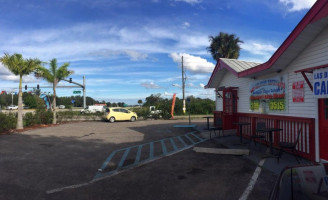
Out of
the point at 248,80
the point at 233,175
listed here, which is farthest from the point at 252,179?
the point at 248,80

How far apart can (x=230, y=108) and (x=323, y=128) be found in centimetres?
584

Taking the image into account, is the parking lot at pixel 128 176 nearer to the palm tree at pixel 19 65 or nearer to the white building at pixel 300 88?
the white building at pixel 300 88

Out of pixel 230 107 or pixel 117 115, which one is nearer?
pixel 230 107

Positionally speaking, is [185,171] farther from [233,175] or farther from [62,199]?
[62,199]

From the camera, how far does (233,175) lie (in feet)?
18.1

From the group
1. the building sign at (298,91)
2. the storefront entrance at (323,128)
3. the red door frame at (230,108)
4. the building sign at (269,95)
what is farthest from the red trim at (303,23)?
the red door frame at (230,108)

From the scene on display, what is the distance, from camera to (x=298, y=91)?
281 inches

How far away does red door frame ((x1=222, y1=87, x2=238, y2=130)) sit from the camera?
38.1 ft

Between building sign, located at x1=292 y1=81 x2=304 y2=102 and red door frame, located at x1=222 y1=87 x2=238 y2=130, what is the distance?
14.1 ft

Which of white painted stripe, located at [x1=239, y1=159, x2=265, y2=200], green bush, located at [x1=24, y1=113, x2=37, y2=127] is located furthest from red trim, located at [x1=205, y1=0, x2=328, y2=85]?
green bush, located at [x1=24, y1=113, x2=37, y2=127]

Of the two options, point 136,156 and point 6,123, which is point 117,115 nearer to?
point 6,123

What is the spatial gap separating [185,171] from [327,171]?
414 centimetres

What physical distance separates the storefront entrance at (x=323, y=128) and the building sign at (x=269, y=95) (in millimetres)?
1544

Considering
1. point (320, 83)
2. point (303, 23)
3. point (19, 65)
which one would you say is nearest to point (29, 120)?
point (19, 65)
